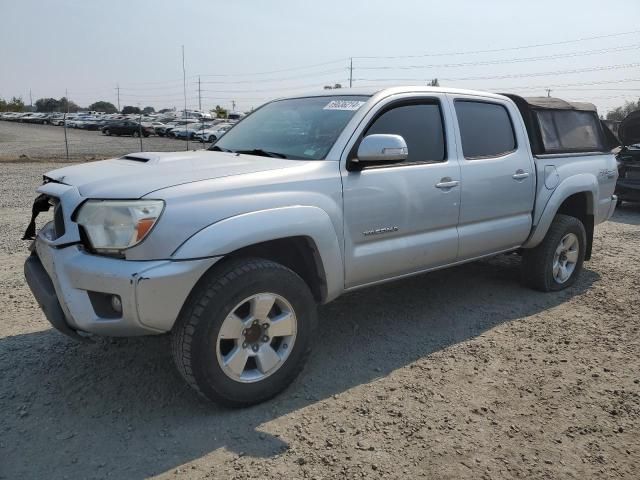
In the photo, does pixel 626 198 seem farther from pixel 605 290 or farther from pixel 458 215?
pixel 458 215

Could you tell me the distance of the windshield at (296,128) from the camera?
140 inches

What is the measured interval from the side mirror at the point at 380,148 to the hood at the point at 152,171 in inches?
16.0

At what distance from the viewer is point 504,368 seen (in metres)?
3.62

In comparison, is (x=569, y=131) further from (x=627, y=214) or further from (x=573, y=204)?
(x=627, y=214)

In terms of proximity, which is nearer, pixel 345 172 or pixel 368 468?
pixel 368 468

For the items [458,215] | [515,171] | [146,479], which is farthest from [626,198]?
[146,479]

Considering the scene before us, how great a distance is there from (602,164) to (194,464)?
4.83m

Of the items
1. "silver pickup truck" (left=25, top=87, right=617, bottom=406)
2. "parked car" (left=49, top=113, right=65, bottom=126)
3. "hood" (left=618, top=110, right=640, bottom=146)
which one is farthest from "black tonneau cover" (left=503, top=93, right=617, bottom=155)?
"parked car" (left=49, top=113, right=65, bottom=126)

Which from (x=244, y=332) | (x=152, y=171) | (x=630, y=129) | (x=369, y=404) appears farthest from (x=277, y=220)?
(x=630, y=129)

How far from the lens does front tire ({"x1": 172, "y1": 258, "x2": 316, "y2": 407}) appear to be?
279 centimetres

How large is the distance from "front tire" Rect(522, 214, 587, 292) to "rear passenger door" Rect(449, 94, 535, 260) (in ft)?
1.36

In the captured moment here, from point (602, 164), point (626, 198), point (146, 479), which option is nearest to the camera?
point (146, 479)

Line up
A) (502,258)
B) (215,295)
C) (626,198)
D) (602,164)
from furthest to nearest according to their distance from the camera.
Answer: (626,198)
(502,258)
(602,164)
(215,295)

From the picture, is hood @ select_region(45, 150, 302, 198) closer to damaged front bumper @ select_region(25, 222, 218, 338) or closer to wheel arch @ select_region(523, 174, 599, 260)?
damaged front bumper @ select_region(25, 222, 218, 338)
